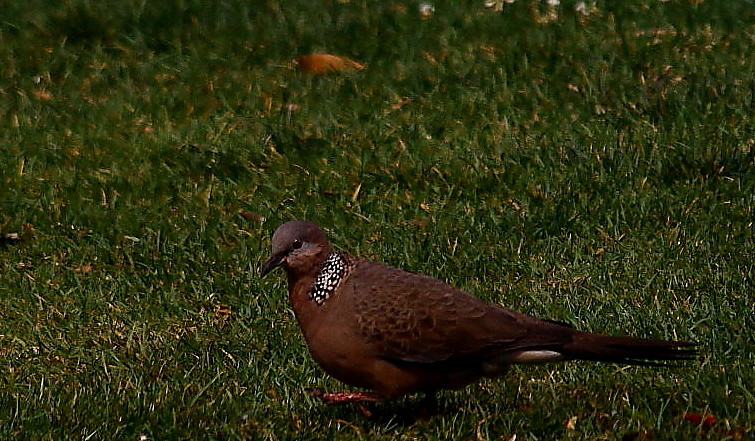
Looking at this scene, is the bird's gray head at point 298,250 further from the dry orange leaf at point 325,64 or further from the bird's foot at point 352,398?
the dry orange leaf at point 325,64

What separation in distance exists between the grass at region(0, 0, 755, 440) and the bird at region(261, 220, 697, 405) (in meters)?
0.19

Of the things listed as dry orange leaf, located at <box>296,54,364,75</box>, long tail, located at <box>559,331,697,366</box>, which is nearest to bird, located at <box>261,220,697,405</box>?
long tail, located at <box>559,331,697,366</box>

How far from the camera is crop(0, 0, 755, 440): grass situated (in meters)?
4.92

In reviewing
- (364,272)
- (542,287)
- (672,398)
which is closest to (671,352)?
(672,398)

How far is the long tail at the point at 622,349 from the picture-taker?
450 centimetres

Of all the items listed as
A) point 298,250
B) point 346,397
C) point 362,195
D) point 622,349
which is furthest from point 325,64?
point 622,349

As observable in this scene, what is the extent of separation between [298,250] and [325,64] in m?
4.48

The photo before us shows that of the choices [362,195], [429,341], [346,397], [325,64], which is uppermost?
[429,341]

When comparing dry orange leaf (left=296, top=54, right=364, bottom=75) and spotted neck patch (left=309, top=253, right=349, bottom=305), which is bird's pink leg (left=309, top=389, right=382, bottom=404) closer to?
spotted neck patch (left=309, top=253, right=349, bottom=305)

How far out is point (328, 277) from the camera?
4855 mm

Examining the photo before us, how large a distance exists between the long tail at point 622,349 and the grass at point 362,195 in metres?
0.22

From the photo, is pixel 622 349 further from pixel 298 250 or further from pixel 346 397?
pixel 298 250

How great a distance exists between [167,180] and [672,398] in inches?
141

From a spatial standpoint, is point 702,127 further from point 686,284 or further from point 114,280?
point 114,280
